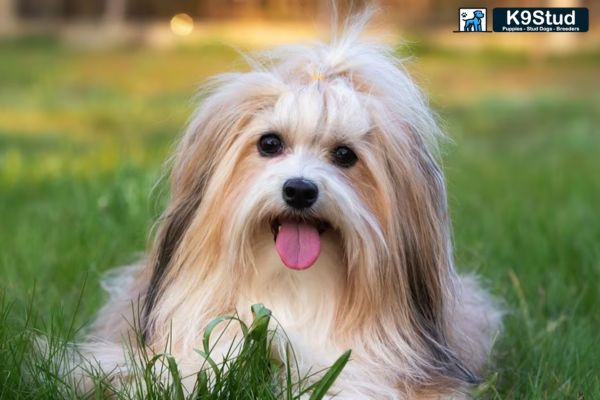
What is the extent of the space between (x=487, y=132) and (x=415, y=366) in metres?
7.35

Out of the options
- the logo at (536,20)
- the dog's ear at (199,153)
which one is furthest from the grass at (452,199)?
the logo at (536,20)

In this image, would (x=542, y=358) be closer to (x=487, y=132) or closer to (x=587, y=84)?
(x=487, y=132)

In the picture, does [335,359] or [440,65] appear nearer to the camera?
[335,359]

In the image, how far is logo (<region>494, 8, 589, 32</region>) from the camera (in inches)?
212

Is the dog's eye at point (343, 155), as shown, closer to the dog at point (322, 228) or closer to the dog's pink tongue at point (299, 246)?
the dog at point (322, 228)

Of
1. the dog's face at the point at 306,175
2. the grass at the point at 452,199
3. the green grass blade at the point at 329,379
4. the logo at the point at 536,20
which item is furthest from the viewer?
the logo at the point at 536,20

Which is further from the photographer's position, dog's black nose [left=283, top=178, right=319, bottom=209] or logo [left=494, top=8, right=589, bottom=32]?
logo [left=494, top=8, right=589, bottom=32]

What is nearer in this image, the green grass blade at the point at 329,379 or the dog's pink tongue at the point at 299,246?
the green grass blade at the point at 329,379

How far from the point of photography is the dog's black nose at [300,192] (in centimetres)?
272

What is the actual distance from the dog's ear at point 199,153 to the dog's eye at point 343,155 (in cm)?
25

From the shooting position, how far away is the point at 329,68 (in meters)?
3.05

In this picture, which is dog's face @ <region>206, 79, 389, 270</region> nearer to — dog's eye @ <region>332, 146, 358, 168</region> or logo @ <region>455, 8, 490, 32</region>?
dog's eye @ <region>332, 146, 358, 168</region>

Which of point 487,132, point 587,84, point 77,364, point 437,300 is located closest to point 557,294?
point 437,300

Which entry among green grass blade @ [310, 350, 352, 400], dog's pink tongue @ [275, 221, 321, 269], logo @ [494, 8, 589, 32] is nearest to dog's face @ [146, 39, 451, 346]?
dog's pink tongue @ [275, 221, 321, 269]
